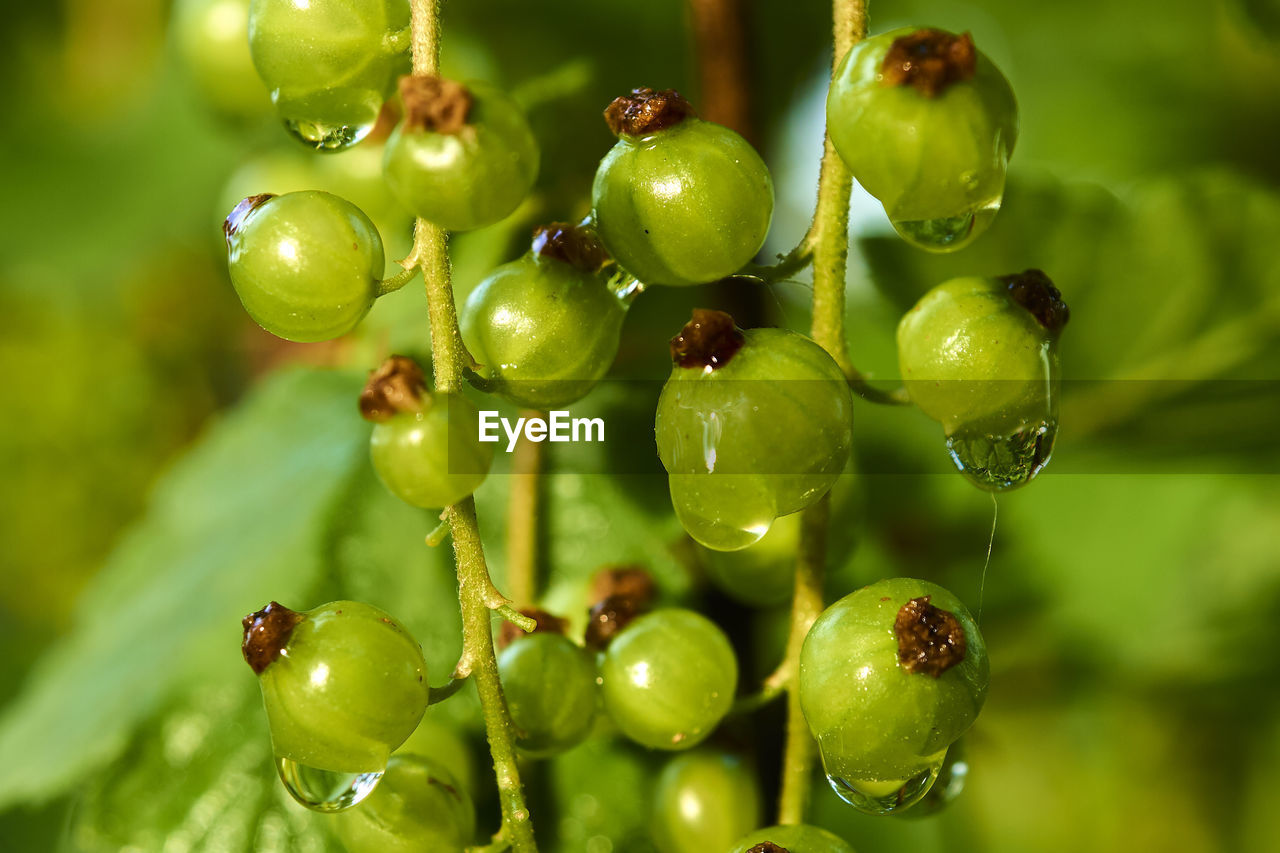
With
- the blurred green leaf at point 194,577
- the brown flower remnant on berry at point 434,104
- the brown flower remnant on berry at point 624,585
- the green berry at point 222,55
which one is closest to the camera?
the brown flower remnant on berry at point 434,104

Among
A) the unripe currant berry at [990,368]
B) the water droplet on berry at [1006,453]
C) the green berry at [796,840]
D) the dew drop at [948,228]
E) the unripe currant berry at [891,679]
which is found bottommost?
the green berry at [796,840]

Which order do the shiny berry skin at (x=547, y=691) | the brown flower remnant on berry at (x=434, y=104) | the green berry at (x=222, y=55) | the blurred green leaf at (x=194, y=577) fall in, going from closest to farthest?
1. the brown flower remnant on berry at (x=434, y=104)
2. the shiny berry skin at (x=547, y=691)
3. the blurred green leaf at (x=194, y=577)
4. the green berry at (x=222, y=55)

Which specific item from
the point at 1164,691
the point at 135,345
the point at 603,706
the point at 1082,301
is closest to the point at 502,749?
the point at 603,706

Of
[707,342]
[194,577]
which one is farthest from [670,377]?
[194,577]

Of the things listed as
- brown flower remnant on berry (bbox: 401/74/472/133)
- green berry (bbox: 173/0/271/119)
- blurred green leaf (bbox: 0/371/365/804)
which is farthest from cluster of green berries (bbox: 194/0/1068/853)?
green berry (bbox: 173/0/271/119)

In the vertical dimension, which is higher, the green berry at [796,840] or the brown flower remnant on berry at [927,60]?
the brown flower remnant on berry at [927,60]

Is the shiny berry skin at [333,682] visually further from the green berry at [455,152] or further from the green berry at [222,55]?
the green berry at [222,55]

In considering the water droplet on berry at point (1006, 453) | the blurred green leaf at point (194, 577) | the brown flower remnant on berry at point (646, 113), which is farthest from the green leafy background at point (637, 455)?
the brown flower remnant on berry at point (646, 113)
